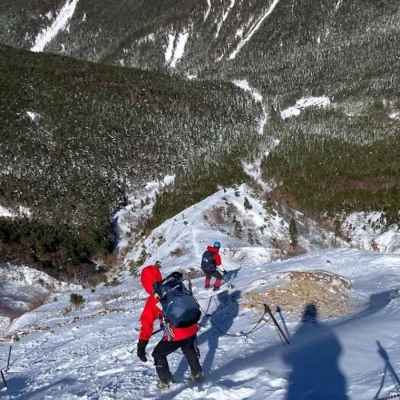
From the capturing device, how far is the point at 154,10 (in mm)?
138875

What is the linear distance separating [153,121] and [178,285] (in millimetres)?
53479

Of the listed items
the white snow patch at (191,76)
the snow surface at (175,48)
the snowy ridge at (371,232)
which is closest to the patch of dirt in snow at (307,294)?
the snowy ridge at (371,232)

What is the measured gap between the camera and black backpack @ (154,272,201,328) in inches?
276

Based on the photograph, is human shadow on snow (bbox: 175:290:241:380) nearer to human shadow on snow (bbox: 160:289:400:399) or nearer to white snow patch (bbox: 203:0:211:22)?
human shadow on snow (bbox: 160:289:400:399)

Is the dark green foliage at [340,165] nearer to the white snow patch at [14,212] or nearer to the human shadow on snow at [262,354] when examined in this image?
the white snow patch at [14,212]

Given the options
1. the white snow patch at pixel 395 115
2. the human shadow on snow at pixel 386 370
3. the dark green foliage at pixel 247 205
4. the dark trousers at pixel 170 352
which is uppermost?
the white snow patch at pixel 395 115

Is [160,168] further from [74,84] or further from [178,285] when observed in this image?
[178,285]

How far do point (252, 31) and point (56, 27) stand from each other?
73998 millimetres

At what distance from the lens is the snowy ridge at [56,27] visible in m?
156

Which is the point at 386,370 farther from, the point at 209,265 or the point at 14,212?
the point at 14,212

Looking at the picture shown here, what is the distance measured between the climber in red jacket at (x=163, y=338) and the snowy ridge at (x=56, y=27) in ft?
527

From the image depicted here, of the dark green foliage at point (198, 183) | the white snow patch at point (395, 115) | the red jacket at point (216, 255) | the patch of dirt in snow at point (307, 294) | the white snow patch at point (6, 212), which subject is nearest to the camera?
the patch of dirt in snow at point (307, 294)

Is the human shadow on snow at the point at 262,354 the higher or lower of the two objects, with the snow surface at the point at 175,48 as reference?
lower

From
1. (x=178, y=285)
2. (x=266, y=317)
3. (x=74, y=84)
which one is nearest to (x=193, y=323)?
(x=178, y=285)
